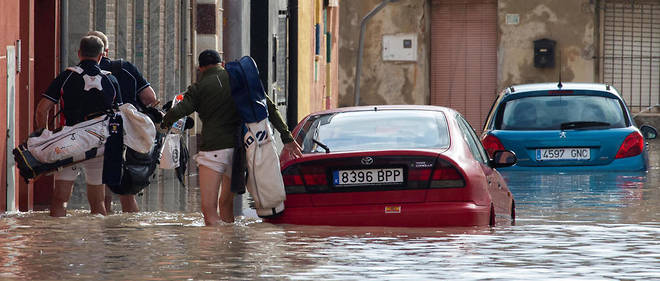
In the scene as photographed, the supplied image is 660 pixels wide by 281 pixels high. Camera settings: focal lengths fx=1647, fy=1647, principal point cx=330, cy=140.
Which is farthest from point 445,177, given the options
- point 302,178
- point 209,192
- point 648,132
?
point 648,132

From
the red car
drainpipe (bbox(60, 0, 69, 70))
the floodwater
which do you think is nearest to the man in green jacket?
the floodwater

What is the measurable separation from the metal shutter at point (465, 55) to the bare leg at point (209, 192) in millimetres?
30361

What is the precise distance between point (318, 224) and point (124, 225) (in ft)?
6.38

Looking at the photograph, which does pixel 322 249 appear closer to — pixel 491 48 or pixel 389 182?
pixel 389 182

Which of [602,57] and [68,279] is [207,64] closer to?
[68,279]

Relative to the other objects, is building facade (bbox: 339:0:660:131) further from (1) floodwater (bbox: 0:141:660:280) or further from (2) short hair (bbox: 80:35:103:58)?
(2) short hair (bbox: 80:35:103:58)

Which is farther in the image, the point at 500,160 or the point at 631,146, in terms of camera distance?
the point at 631,146

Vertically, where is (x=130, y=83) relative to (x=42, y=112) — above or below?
above

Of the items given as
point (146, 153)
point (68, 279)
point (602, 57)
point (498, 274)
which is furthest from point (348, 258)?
point (602, 57)

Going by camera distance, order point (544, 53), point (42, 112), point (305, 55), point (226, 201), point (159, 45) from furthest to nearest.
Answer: point (544, 53)
point (305, 55)
point (159, 45)
point (226, 201)
point (42, 112)

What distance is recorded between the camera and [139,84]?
45.9ft

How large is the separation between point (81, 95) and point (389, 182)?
306 centimetres

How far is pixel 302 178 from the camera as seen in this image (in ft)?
37.2

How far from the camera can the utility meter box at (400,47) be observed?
1683 inches
